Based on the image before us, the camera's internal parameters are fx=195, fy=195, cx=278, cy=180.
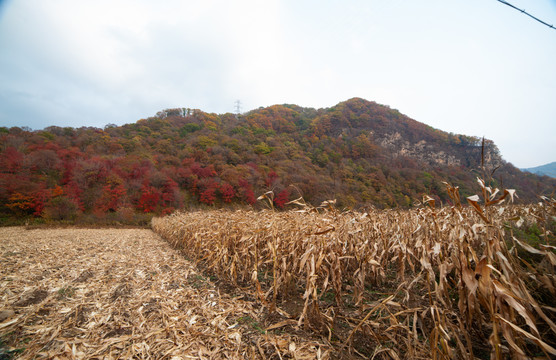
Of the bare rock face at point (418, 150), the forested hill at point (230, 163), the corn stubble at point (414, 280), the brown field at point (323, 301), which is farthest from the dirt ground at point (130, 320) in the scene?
the bare rock face at point (418, 150)

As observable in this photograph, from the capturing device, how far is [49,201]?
1705 cm

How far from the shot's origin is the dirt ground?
1.63 meters

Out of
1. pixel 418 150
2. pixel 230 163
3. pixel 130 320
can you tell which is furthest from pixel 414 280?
pixel 418 150

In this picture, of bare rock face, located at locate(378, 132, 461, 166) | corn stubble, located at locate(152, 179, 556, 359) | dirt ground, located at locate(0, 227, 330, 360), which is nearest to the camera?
corn stubble, located at locate(152, 179, 556, 359)

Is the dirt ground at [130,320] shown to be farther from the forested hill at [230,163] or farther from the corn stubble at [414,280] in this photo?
the forested hill at [230,163]

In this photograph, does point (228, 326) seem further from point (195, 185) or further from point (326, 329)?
point (195, 185)

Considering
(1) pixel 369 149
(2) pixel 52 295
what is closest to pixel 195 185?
(2) pixel 52 295

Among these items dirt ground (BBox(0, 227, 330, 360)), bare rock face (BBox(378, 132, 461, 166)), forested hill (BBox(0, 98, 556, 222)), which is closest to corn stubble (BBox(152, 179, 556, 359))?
dirt ground (BBox(0, 227, 330, 360))

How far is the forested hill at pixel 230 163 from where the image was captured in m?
20.1

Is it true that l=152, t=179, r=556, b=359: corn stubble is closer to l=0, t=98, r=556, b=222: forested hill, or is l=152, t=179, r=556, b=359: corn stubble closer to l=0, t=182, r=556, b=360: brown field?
l=0, t=182, r=556, b=360: brown field

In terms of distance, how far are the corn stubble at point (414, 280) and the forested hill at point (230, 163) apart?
22.6 ft

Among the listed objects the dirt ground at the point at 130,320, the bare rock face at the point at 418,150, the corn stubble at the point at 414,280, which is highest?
the bare rock face at the point at 418,150

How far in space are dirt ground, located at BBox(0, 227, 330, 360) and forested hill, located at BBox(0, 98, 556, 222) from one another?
8.22 meters

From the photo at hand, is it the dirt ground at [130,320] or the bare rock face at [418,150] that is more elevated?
the bare rock face at [418,150]
